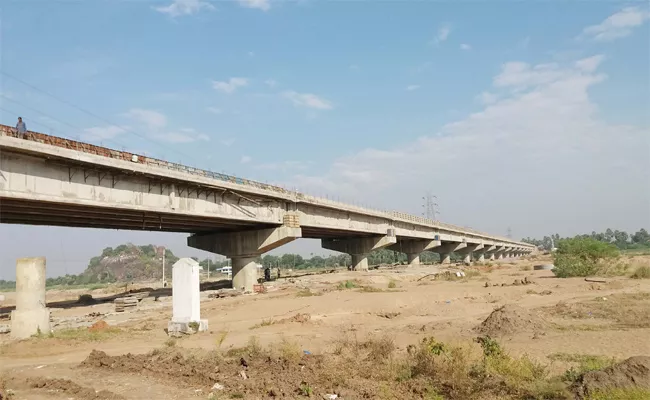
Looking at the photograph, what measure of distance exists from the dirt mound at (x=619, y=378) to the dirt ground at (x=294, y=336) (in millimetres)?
1854

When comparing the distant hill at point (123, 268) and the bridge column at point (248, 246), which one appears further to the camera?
the distant hill at point (123, 268)

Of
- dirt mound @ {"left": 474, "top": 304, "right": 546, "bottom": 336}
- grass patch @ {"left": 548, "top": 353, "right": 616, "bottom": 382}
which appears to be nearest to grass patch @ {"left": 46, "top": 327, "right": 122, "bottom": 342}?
dirt mound @ {"left": 474, "top": 304, "right": 546, "bottom": 336}

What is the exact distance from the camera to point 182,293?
1531 cm

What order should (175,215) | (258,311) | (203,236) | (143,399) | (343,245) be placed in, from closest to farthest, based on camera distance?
(143,399), (258,311), (175,215), (203,236), (343,245)

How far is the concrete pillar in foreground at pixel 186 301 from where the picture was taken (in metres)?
15.1

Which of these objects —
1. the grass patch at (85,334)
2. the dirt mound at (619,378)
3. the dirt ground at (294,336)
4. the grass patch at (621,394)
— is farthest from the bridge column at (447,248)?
the grass patch at (621,394)

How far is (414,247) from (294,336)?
226ft

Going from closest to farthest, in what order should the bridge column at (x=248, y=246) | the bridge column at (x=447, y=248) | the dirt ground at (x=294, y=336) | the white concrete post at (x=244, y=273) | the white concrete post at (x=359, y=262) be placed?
the dirt ground at (x=294, y=336), the white concrete post at (x=244, y=273), the bridge column at (x=248, y=246), the white concrete post at (x=359, y=262), the bridge column at (x=447, y=248)

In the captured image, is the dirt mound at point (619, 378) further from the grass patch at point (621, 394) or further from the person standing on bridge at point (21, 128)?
the person standing on bridge at point (21, 128)

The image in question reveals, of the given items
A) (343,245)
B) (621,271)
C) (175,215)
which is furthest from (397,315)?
(343,245)

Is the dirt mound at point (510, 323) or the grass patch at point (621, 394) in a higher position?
the grass patch at point (621, 394)

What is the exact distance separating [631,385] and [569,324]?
8.12 meters

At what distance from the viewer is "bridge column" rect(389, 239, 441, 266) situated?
7944cm

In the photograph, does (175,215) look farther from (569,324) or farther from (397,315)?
(569,324)
